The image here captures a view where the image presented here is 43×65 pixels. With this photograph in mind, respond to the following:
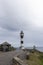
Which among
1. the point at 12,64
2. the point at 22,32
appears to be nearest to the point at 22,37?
the point at 22,32

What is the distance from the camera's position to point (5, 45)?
155 ft

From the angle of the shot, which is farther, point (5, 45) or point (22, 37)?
point (22, 37)

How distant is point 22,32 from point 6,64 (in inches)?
1720

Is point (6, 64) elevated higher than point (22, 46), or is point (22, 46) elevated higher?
point (22, 46)

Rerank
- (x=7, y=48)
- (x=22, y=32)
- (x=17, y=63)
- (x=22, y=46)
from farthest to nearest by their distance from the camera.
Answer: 1. (x=22, y=32)
2. (x=22, y=46)
3. (x=7, y=48)
4. (x=17, y=63)

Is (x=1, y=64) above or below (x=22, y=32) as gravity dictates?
below

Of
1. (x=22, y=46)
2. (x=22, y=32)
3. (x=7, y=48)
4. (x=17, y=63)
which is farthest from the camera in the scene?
(x=22, y=32)

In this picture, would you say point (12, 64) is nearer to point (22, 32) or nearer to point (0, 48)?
point (0, 48)

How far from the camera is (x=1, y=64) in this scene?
13180mm

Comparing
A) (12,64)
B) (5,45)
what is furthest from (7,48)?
(12,64)

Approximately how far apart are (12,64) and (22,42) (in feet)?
131

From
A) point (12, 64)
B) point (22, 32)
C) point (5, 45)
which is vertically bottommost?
point (12, 64)

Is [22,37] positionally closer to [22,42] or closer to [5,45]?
[22,42]

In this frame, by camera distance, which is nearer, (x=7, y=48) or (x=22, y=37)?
(x=7, y=48)
